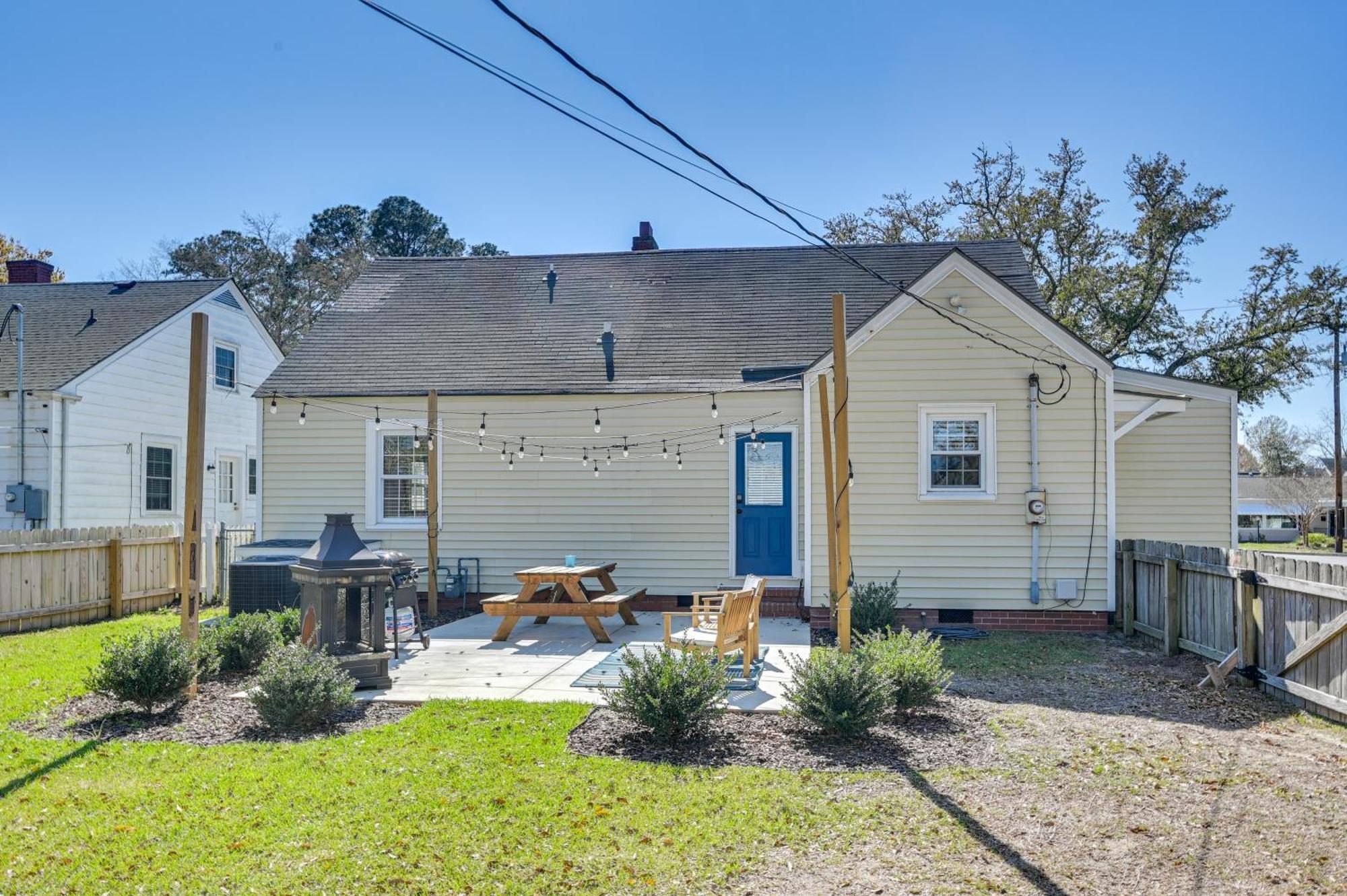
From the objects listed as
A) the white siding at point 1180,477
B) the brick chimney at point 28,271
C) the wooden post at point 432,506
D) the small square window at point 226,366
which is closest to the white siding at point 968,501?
the white siding at point 1180,477

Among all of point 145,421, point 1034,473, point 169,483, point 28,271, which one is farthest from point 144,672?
point 28,271

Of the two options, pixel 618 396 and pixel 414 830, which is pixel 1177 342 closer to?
pixel 618 396

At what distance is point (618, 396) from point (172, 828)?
9.45m

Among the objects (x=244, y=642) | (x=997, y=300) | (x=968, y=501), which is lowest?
(x=244, y=642)

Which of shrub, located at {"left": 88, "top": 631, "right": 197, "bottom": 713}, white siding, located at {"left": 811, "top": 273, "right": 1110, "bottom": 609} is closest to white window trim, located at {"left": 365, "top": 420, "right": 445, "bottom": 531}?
white siding, located at {"left": 811, "top": 273, "right": 1110, "bottom": 609}

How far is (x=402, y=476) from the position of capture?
46.9 ft

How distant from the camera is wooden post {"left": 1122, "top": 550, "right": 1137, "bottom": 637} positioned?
11.4 metres

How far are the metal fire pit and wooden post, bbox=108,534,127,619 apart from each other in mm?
6530

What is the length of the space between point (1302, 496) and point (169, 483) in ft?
161

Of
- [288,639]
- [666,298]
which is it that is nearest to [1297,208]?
[666,298]

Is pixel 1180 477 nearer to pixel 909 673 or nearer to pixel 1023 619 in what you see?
pixel 1023 619

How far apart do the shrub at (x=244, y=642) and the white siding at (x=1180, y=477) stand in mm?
11379

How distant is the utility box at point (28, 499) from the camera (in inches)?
647

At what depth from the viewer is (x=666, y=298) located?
52.3ft
